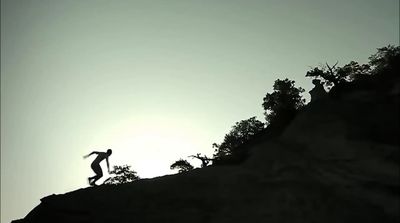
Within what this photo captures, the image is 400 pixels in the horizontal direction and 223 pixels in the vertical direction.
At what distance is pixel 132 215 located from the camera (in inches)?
682

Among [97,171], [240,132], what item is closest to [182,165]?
[240,132]

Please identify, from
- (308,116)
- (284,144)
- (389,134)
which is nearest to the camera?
(389,134)

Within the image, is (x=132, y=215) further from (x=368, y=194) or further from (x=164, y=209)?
(x=368, y=194)

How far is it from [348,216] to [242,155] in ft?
19.4

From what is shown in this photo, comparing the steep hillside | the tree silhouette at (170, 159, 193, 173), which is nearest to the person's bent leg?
the steep hillside

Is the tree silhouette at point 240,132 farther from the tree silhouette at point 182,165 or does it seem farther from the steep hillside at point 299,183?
the steep hillside at point 299,183

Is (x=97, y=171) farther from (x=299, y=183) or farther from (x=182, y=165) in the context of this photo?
(x=182, y=165)

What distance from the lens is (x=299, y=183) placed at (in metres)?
14.6

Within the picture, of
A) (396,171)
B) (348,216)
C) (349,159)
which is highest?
(349,159)

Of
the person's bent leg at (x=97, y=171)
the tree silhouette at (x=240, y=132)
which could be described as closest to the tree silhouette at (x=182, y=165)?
the tree silhouette at (x=240, y=132)

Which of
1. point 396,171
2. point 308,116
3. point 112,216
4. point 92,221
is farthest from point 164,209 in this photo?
point 396,171

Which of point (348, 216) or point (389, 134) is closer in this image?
point (389, 134)

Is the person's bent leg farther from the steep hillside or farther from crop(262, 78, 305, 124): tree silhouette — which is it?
crop(262, 78, 305, 124): tree silhouette

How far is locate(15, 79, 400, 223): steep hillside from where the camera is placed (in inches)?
490
